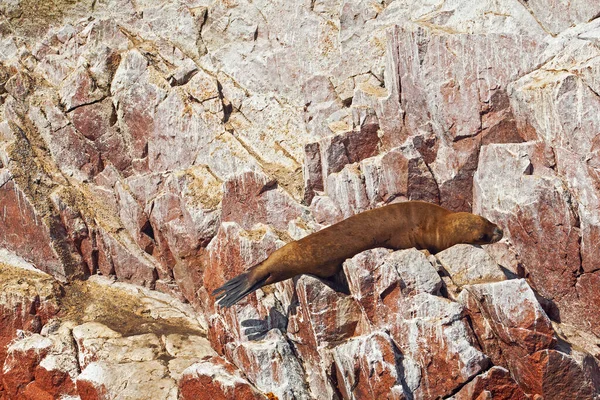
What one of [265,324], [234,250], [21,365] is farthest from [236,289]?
[21,365]

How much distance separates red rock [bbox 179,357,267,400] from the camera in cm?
1278

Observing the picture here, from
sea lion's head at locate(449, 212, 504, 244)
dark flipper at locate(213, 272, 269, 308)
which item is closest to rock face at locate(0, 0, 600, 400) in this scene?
sea lion's head at locate(449, 212, 504, 244)

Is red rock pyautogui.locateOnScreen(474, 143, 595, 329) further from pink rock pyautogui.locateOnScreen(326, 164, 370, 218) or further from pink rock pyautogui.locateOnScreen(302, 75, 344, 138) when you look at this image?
pink rock pyautogui.locateOnScreen(302, 75, 344, 138)

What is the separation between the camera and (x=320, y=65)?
60.2 feet

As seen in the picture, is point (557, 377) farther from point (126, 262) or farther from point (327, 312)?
point (126, 262)

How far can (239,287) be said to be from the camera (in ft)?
44.2

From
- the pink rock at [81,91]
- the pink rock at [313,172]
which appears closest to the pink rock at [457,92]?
the pink rock at [313,172]

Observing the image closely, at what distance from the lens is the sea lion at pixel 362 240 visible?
13.5m

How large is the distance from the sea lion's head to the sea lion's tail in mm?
3886

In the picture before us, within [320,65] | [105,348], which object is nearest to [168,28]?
[320,65]

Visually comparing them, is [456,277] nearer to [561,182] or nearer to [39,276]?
[561,182]

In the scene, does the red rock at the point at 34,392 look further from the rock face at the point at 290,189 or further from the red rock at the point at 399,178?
the red rock at the point at 399,178

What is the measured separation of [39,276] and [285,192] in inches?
257

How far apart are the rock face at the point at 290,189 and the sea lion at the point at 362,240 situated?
0.43 metres
